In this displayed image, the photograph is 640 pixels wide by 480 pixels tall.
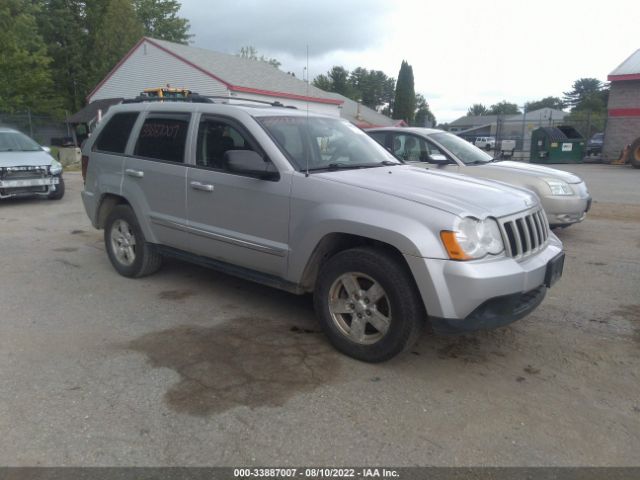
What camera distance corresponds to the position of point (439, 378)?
3.50 metres

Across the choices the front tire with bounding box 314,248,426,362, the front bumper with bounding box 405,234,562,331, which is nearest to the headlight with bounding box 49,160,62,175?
the front tire with bounding box 314,248,426,362

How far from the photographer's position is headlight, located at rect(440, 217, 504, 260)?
3225 mm

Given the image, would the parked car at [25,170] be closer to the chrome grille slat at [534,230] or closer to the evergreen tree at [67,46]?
the chrome grille slat at [534,230]

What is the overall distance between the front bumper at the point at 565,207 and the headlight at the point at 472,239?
423 centimetres

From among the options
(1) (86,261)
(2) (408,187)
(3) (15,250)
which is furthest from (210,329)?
(3) (15,250)

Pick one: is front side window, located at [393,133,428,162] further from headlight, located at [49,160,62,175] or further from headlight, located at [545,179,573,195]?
headlight, located at [49,160,62,175]

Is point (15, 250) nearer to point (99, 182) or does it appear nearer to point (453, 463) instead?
point (99, 182)

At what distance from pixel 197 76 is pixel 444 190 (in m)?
23.7

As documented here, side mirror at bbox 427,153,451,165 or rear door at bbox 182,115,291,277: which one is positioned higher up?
side mirror at bbox 427,153,451,165

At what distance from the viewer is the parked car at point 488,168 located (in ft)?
23.7

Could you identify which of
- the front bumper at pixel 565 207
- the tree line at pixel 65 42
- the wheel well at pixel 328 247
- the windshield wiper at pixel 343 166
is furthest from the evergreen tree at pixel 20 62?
the wheel well at pixel 328 247

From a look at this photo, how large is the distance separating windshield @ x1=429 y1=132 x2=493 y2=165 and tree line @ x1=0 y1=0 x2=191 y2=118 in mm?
30643

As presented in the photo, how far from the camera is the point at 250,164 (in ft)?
13.1

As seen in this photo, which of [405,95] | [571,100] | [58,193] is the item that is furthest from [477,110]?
[58,193]
